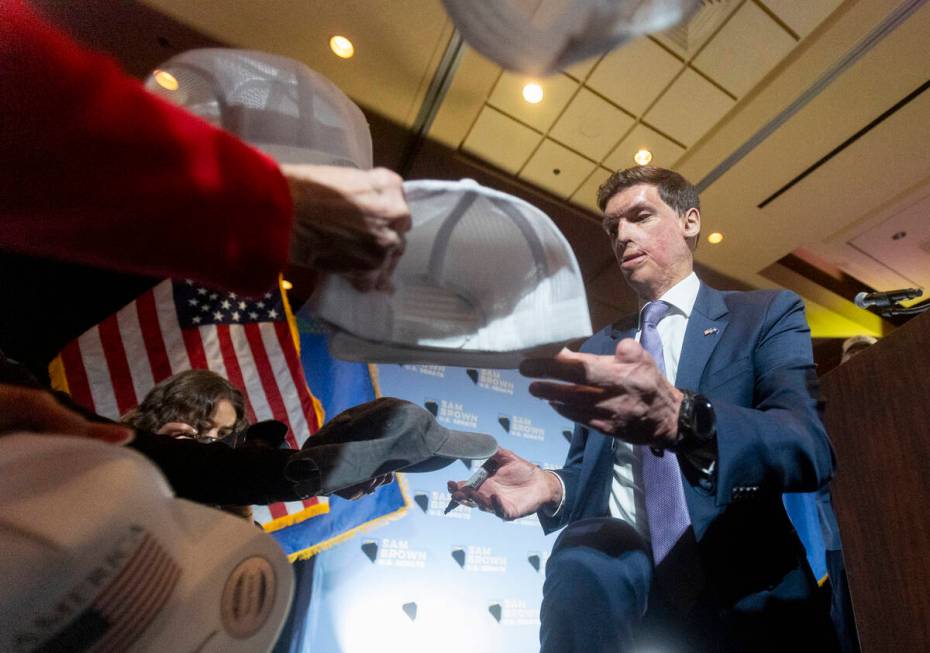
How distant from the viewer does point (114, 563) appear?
0.33m

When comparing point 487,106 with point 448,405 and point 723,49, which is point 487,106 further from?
point 448,405

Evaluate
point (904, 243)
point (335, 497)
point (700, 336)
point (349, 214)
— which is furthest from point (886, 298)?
point (904, 243)

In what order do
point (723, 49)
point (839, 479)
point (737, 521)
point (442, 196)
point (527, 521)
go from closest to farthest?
point (442, 196) → point (737, 521) → point (839, 479) → point (723, 49) → point (527, 521)

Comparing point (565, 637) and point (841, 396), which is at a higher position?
point (841, 396)

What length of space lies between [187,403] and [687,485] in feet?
4.75

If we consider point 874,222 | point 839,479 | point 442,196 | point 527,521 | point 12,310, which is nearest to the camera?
point 442,196

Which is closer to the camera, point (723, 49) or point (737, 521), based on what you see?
point (737, 521)

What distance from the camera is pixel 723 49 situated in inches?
78.4

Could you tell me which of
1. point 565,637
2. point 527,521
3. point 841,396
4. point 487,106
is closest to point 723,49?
point 487,106

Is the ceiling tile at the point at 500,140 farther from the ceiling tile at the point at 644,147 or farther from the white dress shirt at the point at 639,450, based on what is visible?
the white dress shirt at the point at 639,450

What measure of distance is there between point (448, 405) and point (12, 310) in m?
2.17

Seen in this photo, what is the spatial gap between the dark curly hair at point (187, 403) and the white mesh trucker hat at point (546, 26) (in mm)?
1364

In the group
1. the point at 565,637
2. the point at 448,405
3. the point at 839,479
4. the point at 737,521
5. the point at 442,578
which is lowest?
the point at 442,578

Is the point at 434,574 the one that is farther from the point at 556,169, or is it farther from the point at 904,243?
the point at 904,243
